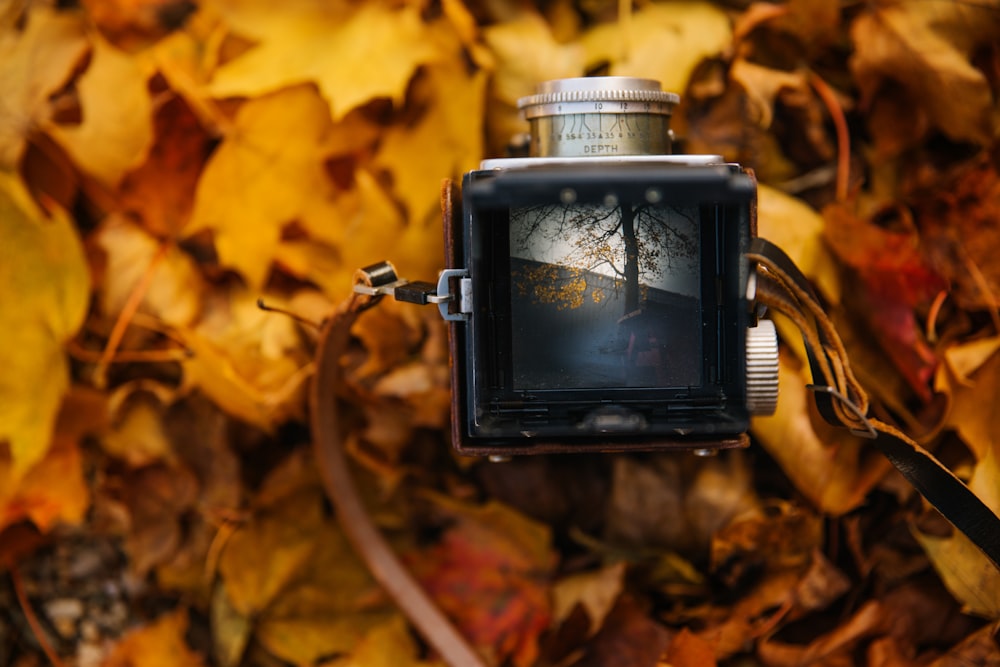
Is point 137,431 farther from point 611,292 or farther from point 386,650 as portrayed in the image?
point 611,292

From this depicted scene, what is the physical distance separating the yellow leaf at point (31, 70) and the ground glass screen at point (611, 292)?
0.59 metres

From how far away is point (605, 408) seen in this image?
630 millimetres

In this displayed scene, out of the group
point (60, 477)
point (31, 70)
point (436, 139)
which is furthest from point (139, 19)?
point (60, 477)

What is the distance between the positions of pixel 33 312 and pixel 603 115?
61 cm

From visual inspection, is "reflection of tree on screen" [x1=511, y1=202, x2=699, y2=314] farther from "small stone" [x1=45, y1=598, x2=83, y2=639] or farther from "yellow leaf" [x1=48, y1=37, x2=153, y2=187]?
"small stone" [x1=45, y1=598, x2=83, y2=639]

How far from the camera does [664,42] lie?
82cm

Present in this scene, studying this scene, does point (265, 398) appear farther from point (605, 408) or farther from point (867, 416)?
point (867, 416)

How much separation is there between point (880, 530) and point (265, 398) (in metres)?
0.62

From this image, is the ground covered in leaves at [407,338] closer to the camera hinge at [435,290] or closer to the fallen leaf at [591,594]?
the fallen leaf at [591,594]

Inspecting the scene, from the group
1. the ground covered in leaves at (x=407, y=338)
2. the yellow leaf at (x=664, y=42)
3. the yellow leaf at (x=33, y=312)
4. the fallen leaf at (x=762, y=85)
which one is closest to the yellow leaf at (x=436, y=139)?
the ground covered in leaves at (x=407, y=338)

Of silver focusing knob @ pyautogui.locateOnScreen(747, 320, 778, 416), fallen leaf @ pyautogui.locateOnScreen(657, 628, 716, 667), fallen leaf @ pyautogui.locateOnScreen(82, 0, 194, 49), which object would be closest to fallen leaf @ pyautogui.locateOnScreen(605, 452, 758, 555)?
fallen leaf @ pyautogui.locateOnScreen(657, 628, 716, 667)

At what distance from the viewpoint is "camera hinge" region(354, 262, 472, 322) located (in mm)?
617

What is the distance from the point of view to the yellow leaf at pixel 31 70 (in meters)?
0.89

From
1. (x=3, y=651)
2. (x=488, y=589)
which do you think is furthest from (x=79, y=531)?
(x=488, y=589)
